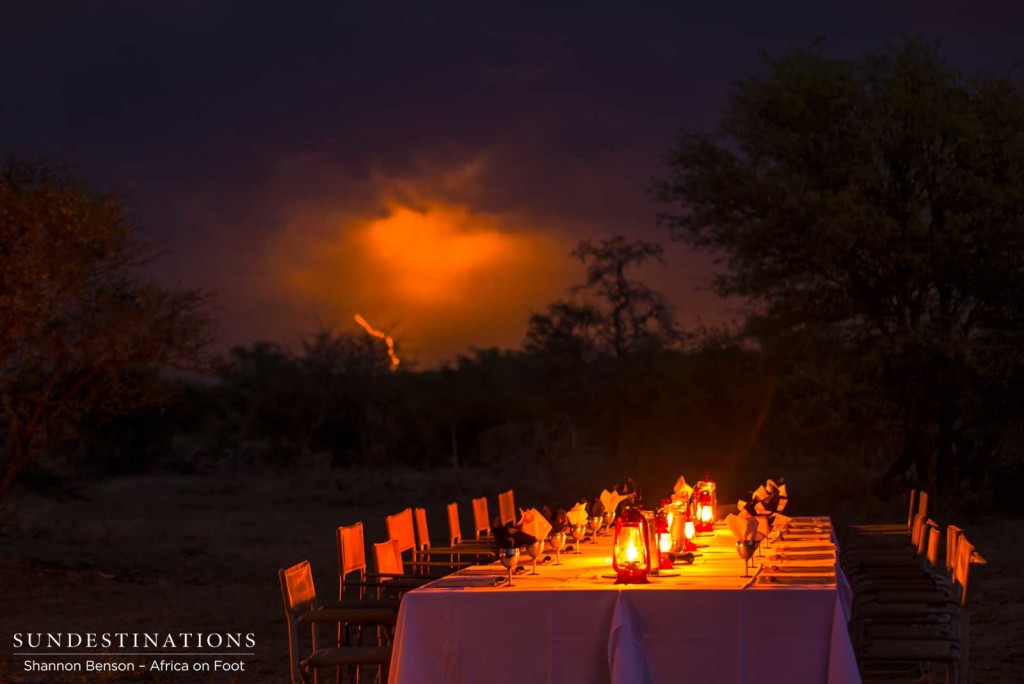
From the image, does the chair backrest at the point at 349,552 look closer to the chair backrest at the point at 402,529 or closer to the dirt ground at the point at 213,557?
the chair backrest at the point at 402,529

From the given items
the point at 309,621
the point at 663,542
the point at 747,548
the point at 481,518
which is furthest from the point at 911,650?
the point at 481,518

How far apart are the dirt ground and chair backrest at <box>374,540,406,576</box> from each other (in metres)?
1.21

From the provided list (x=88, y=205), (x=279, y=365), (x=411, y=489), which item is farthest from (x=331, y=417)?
(x=88, y=205)

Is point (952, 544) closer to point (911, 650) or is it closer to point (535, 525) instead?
point (911, 650)

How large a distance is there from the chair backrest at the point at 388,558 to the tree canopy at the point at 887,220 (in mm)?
11419

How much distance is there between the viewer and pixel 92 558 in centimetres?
1552

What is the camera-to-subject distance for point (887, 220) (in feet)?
57.4

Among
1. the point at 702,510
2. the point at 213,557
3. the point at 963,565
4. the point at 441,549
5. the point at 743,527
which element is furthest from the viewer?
the point at 213,557

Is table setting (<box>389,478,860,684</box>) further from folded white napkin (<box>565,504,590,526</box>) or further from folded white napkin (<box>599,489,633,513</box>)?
folded white napkin (<box>599,489,633,513</box>)

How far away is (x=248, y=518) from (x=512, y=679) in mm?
16897

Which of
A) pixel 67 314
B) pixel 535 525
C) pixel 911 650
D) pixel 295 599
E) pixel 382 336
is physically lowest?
pixel 911 650

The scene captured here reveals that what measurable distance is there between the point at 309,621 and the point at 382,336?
98.8 ft

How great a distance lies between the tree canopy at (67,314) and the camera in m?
12.8

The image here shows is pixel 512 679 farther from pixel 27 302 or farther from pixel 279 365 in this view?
pixel 279 365
